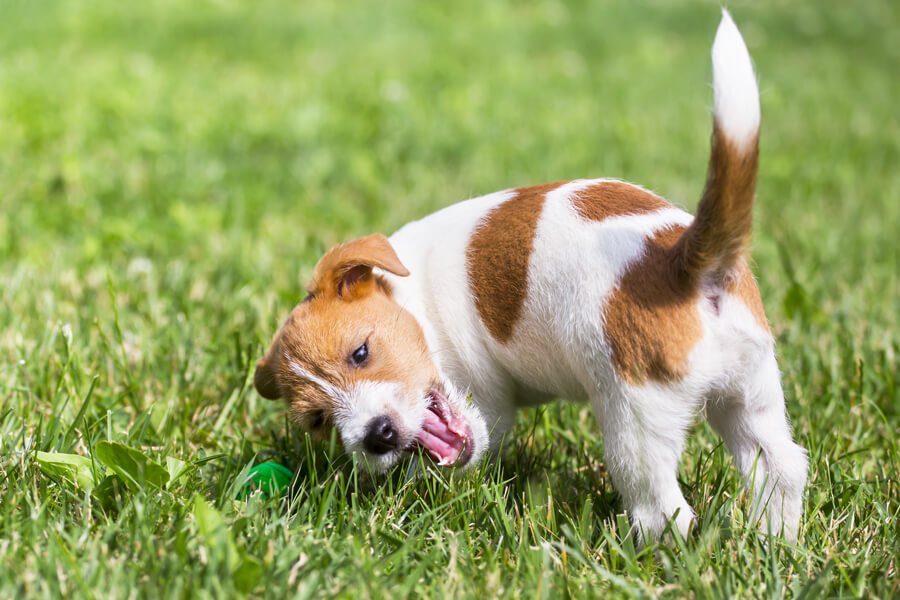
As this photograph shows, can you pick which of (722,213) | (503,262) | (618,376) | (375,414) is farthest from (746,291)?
(375,414)

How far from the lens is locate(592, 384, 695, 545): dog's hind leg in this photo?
83.0 inches

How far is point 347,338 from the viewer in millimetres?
2439

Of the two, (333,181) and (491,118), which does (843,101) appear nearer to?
(491,118)

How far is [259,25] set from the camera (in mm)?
8656

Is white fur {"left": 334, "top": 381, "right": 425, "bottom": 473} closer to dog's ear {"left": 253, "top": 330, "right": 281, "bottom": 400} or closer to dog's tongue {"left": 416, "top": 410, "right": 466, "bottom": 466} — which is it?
dog's tongue {"left": 416, "top": 410, "right": 466, "bottom": 466}

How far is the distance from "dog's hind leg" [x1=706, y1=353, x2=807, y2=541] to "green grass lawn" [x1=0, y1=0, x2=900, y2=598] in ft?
0.27

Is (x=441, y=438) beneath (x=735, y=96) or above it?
beneath

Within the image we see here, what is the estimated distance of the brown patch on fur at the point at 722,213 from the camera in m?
2.01

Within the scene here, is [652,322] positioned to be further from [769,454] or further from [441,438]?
[441,438]

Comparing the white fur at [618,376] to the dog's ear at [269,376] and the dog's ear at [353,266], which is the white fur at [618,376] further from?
the dog's ear at [269,376]

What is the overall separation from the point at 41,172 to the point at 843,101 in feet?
Result: 22.3

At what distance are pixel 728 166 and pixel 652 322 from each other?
41 centimetres

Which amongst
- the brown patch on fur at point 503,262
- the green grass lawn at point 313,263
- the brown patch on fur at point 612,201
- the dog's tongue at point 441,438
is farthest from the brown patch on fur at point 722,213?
the dog's tongue at point 441,438

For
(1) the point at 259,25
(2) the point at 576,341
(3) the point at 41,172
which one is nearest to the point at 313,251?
(3) the point at 41,172
